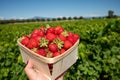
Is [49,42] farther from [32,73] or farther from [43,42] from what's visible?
[32,73]

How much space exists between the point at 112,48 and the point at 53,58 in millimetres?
3058

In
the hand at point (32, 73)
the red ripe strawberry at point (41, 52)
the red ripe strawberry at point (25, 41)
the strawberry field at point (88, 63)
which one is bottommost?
the strawberry field at point (88, 63)

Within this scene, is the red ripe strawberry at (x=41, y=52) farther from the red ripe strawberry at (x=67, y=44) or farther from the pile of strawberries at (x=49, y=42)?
the red ripe strawberry at (x=67, y=44)

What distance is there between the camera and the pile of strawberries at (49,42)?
2074 millimetres

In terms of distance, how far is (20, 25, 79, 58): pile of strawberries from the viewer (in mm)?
2074

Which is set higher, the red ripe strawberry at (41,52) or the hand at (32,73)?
the red ripe strawberry at (41,52)

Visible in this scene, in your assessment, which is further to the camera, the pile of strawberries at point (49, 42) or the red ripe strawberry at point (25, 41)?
the red ripe strawberry at point (25, 41)

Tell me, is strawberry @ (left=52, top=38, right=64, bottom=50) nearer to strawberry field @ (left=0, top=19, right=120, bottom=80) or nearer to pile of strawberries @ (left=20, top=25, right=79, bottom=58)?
pile of strawberries @ (left=20, top=25, right=79, bottom=58)

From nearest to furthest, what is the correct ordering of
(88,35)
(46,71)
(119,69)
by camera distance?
1. (46,71)
2. (119,69)
3. (88,35)

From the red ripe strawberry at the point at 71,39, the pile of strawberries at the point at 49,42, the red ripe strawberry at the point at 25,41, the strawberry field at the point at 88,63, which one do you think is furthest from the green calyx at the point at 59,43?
the strawberry field at the point at 88,63

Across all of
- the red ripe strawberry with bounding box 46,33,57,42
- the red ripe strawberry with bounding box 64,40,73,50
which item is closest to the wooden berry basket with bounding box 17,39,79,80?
the red ripe strawberry with bounding box 64,40,73,50

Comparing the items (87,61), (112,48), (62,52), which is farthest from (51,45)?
(112,48)

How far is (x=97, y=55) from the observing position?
15.6 ft

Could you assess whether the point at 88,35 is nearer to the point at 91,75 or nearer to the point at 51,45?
the point at 91,75
